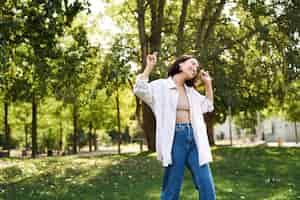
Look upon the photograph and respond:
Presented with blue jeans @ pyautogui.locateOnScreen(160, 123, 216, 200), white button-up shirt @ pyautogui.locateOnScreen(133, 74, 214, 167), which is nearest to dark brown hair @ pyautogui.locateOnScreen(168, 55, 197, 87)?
white button-up shirt @ pyautogui.locateOnScreen(133, 74, 214, 167)

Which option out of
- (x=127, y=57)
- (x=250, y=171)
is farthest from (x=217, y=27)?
(x=250, y=171)

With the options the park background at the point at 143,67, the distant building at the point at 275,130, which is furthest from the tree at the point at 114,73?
the distant building at the point at 275,130

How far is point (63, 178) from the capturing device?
37.5ft

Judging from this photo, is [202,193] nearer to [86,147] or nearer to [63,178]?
[63,178]

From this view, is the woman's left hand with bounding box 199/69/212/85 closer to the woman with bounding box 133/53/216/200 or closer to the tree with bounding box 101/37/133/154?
the woman with bounding box 133/53/216/200

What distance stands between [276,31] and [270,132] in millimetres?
68730

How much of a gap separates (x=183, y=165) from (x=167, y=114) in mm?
540

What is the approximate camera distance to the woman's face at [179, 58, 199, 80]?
194 inches

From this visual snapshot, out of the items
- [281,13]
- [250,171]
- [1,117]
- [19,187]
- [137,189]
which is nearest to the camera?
[137,189]

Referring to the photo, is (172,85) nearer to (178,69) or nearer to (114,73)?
(178,69)

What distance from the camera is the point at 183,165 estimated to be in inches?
185

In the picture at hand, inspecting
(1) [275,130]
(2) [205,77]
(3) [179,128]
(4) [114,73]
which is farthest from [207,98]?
(1) [275,130]

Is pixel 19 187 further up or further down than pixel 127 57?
further down

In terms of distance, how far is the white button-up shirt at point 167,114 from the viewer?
4637mm
